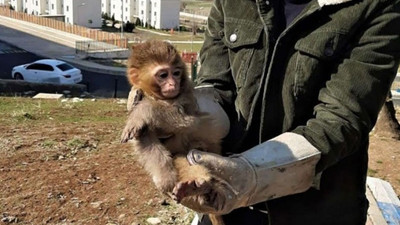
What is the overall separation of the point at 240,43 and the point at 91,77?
2632 centimetres

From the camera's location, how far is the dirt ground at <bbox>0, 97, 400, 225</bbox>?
221 inches

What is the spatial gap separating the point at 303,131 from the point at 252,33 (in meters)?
0.49

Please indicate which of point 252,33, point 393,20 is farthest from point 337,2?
point 252,33

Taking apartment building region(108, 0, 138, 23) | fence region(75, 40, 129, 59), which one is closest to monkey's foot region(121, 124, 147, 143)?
fence region(75, 40, 129, 59)

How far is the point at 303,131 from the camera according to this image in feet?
6.74

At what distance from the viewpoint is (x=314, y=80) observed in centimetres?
213

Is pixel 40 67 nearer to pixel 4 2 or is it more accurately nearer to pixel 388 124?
pixel 388 124

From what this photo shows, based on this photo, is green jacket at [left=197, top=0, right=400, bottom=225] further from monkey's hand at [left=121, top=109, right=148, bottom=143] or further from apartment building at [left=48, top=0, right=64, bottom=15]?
apartment building at [left=48, top=0, right=64, bottom=15]

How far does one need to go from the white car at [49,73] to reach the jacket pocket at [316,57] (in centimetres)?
2211

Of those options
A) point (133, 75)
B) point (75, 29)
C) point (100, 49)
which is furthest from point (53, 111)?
point (75, 29)

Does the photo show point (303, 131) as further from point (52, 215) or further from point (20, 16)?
point (20, 16)

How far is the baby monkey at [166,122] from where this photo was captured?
1.99 m

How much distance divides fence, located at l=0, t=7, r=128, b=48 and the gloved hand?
1388 inches

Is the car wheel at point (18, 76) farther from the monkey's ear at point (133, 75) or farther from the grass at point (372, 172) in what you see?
the monkey's ear at point (133, 75)
